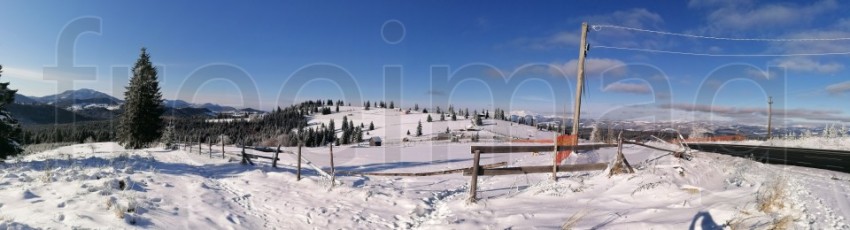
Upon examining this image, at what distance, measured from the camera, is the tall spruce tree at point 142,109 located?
1352 inches

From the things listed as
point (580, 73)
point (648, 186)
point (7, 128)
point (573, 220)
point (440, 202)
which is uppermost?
point (580, 73)

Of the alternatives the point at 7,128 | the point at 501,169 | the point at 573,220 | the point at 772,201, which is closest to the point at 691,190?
the point at 772,201

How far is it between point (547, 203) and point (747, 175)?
5.92m

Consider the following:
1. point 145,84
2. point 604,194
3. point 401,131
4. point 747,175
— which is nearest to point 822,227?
point 604,194

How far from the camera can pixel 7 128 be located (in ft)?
55.0

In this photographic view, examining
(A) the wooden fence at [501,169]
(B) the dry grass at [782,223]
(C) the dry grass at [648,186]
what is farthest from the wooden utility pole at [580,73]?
(B) the dry grass at [782,223]

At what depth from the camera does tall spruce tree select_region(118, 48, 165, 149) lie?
3434 centimetres

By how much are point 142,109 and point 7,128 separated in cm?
1952

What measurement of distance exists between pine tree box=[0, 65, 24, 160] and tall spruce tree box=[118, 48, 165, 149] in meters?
18.2

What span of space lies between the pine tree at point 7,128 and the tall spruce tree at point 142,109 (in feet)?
59.7

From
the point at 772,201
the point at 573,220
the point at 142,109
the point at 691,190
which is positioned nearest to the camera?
the point at 772,201

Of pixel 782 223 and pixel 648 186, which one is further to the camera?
pixel 648 186

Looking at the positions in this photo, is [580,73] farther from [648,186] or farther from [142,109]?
[142,109]

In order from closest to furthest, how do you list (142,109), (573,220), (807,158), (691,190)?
(573,220)
(691,190)
(807,158)
(142,109)
